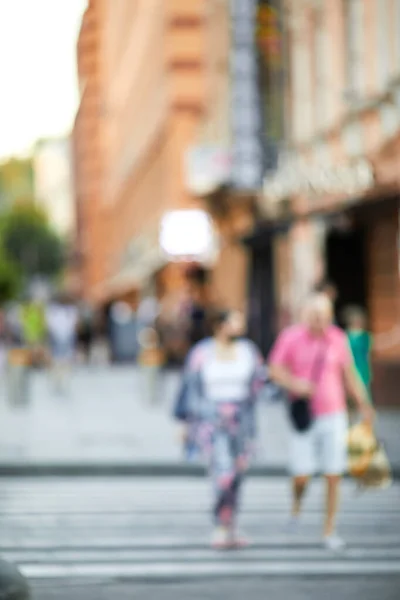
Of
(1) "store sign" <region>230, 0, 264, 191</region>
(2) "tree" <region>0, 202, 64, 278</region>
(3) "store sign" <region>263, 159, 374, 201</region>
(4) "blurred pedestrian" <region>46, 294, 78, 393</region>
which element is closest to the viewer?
(3) "store sign" <region>263, 159, 374, 201</region>

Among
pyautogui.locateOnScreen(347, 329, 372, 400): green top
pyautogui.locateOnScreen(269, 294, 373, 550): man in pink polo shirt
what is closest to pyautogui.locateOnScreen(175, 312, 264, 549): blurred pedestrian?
pyautogui.locateOnScreen(269, 294, 373, 550): man in pink polo shirt

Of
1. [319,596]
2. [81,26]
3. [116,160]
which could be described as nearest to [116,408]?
[319,596]

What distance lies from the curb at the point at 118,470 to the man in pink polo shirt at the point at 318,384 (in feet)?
17.6

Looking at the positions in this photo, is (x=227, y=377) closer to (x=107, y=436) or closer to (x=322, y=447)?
(x=322, y=447)

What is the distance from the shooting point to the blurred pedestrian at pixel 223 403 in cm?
1323

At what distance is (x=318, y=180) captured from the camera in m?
31.2

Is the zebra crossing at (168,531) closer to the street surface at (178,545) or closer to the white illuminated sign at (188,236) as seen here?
the street surface at (178,545)

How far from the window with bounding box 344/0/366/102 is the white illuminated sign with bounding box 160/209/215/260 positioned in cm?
1918

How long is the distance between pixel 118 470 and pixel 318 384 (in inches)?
233

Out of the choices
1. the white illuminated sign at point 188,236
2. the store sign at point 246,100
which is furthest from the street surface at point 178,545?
the white illuminated sign at point 188,236

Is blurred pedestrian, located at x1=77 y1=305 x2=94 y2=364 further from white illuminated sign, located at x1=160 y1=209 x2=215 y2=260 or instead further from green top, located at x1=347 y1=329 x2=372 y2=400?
green top, located at x1=347 y1=329 x2=372 y2=400

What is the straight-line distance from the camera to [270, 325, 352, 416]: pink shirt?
13438mm

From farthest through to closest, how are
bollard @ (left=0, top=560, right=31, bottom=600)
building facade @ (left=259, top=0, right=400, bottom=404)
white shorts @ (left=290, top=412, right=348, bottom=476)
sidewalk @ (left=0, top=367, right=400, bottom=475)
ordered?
building facade @ (left=259, top=0, right=400, bottom=404) < sidewalk @ (left=0, top=367, right=400, bottom=475) < white shorts @ (left=290, top=412, right=348, bottom=476) < bollard @ (left=0, top=560, right=31, bottom=600)

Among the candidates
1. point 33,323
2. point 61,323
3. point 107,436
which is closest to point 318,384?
point 107,436
